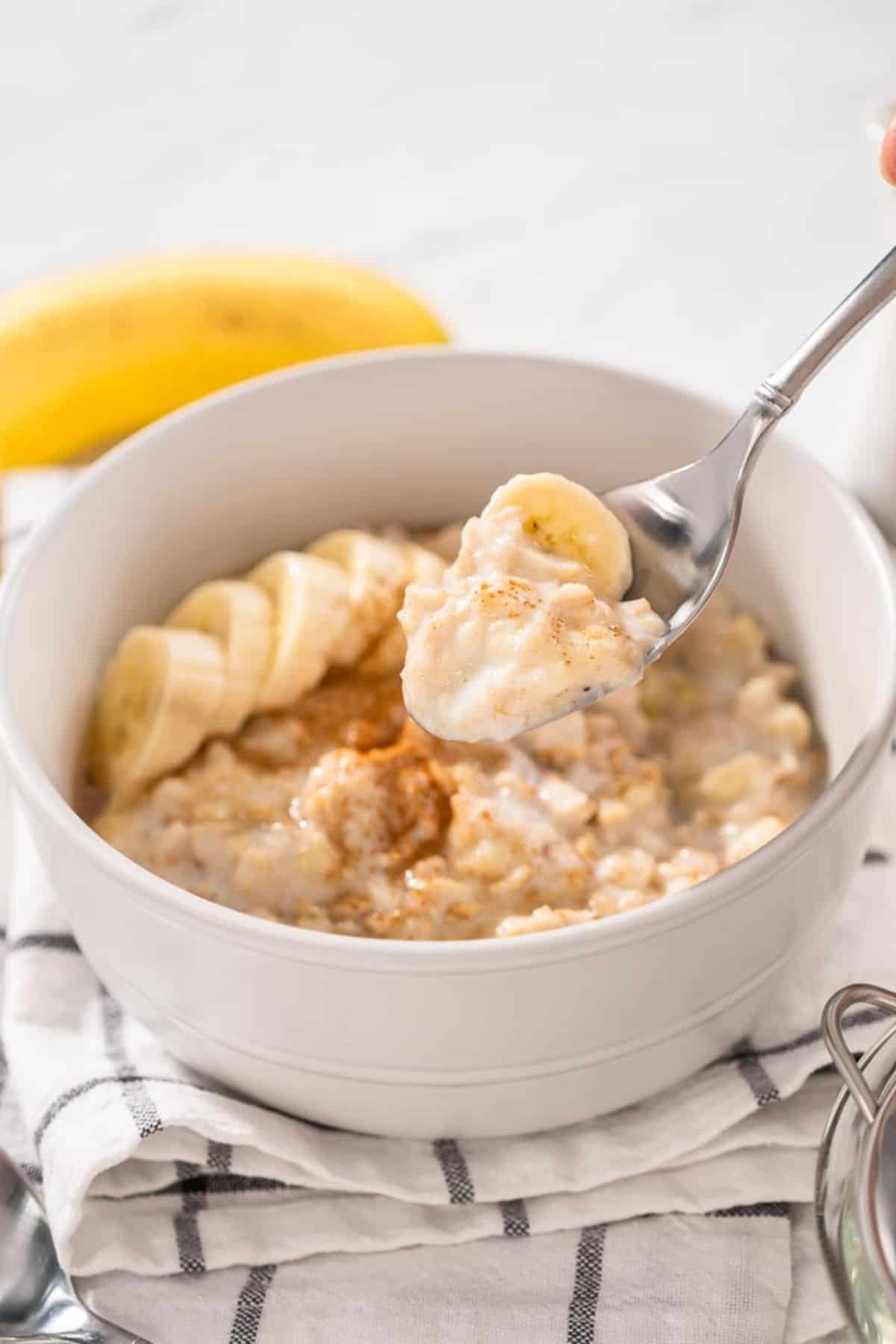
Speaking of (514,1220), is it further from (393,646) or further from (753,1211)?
(393,646)

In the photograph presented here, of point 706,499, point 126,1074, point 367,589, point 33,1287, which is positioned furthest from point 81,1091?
point 706,499

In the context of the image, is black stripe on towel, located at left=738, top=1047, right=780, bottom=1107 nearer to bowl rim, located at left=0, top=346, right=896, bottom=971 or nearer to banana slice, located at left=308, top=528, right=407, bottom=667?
bowl rim, located at left=0, top=346, right=896, bottom=971

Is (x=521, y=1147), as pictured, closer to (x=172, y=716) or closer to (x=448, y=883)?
(x=448, y=883)

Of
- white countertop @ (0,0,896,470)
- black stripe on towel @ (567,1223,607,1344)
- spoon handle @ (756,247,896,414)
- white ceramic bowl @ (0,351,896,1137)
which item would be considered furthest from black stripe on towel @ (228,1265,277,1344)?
white countertop @ (0,0,896,470)

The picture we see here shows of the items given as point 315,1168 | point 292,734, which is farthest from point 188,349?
point 315,1168

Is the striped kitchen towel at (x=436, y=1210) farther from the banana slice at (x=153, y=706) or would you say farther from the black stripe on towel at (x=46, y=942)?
the banana slice at (x=153, y=706)
